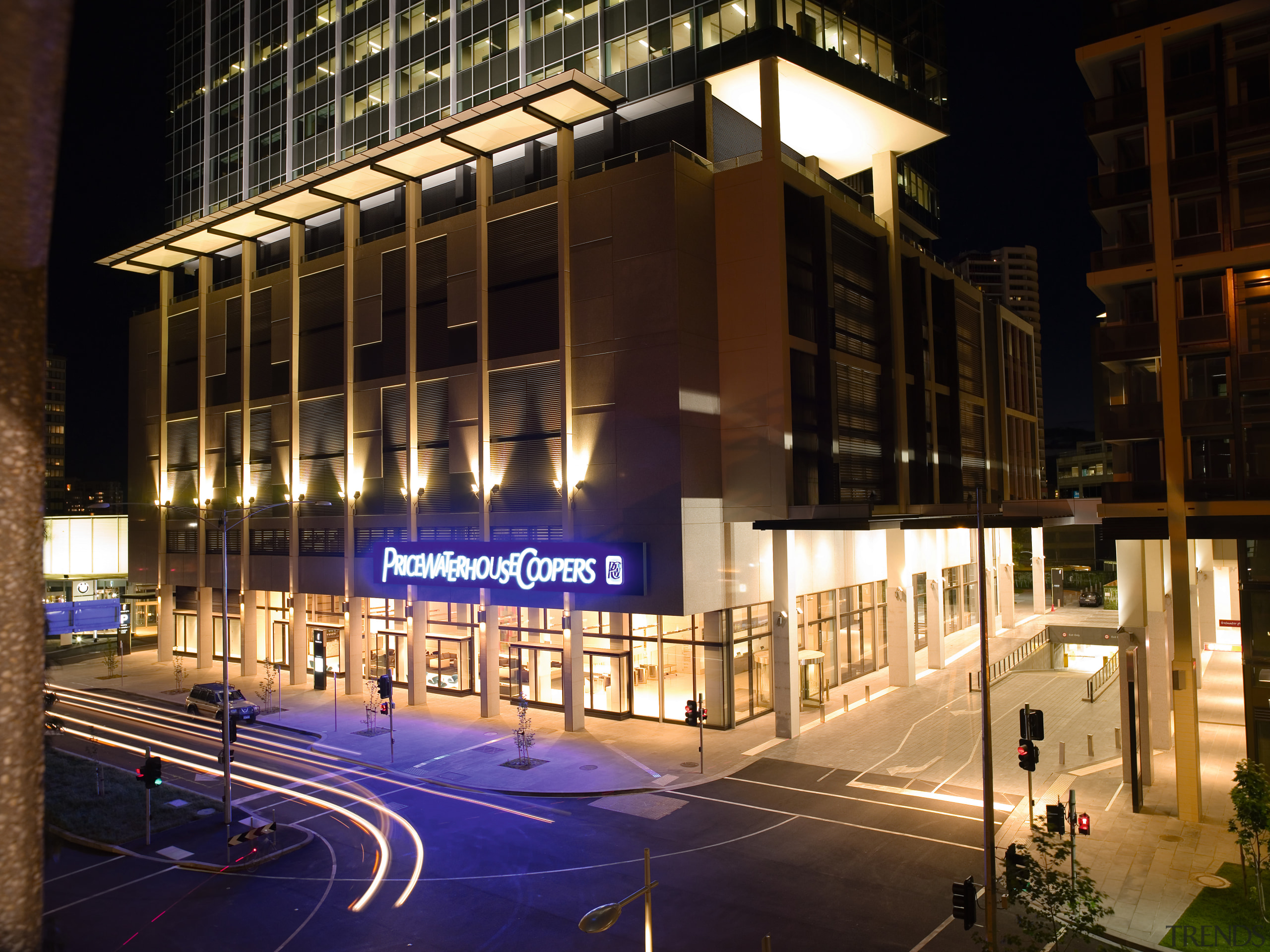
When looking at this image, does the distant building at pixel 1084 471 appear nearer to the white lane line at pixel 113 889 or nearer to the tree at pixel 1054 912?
the tree at pixel 1054 912

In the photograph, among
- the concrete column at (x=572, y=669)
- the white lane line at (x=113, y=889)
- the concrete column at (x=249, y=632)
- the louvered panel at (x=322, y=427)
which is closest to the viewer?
the white lane line at (x=113, y=889)

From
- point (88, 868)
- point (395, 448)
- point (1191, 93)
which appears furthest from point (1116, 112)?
point (88, 868)

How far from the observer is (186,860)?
75.5ft

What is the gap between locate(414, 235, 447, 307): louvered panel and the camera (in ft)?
136

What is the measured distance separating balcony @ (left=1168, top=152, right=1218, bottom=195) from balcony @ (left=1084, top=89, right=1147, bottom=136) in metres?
2.01

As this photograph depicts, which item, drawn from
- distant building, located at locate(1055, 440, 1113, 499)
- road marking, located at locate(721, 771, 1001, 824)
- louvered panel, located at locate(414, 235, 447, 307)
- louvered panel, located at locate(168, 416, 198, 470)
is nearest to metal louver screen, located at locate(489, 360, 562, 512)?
louvered panel, located at locate(414, 235, 447, 307)

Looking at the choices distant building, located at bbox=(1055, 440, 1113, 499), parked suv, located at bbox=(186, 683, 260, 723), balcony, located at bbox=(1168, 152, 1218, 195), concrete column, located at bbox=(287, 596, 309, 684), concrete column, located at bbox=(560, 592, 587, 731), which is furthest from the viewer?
distant building, located at bbox=(1055, 440, 1113, 499)

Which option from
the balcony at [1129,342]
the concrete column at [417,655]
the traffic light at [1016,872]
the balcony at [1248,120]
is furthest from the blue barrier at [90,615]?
the balcony at [1248,120]

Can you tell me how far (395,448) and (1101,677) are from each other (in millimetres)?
38230

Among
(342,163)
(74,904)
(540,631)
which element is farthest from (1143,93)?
(74,904)

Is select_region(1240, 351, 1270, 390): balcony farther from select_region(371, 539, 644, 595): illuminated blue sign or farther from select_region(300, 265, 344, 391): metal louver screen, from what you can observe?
select_region(300, 265, 344, 391): metal louver screen

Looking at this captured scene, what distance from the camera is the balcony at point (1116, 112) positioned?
27453mm

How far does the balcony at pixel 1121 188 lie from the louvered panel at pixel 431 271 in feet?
90.5

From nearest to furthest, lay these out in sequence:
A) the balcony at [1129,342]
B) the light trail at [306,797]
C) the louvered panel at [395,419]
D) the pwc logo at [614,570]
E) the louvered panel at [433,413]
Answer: the light trail at [306,797], the balcony at [1129,342], the pwc logo at [614,570], the louvered panel at [433,413], the louvered panel at [395,419]
